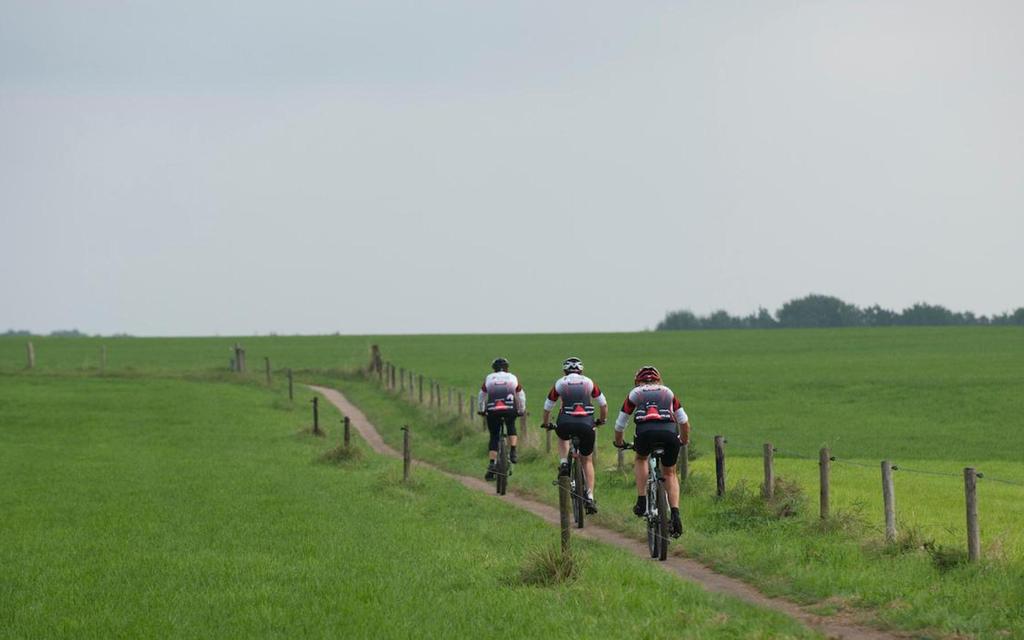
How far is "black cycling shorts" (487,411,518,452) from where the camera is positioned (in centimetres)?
Result: 2481

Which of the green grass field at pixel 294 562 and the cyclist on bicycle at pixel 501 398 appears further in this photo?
the cyclist on bicycle at pixel 501 398

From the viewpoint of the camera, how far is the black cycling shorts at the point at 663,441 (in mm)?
17062

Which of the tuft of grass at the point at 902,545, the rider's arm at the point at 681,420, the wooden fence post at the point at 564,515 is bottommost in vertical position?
the tuft of grass at the point at 902,545

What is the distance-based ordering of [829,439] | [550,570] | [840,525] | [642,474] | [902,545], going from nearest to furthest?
[550,570], [902,545], [642,474], [840,525], [829,439]

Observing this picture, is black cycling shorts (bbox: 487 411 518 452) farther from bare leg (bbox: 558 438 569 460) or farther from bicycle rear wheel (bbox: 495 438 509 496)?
bare leg (bbox: 558 438 569 460)

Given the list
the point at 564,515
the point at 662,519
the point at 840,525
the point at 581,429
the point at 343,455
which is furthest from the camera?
the point at 343,455

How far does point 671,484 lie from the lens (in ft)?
56.6

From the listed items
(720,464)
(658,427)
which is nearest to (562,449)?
(720,464)

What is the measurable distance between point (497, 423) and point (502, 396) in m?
0.66

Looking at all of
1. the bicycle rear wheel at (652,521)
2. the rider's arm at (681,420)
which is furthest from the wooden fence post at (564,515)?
the rider's arm at (681,420)

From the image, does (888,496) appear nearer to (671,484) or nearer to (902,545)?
(902,545)

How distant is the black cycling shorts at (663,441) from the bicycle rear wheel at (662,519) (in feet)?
1.06

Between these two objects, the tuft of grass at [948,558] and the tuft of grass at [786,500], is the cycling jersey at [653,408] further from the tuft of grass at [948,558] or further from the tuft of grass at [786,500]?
the tuft of grass at [786,500]

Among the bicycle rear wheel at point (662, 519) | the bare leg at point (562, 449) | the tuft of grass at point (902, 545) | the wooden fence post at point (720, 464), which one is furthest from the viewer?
the wooden fence post at point (720, 464)
